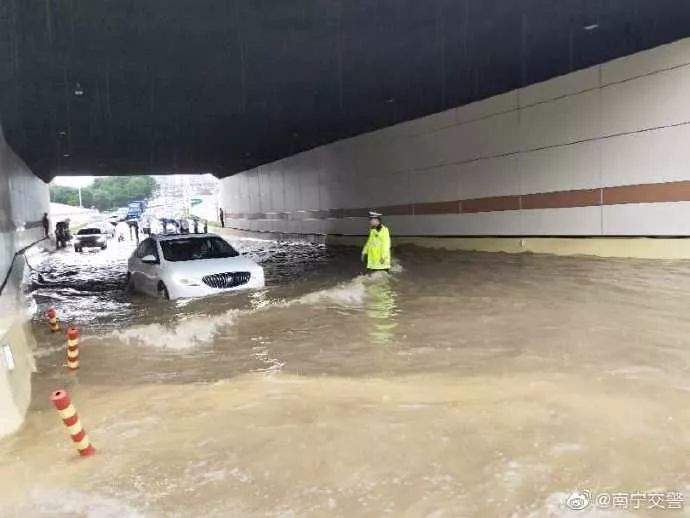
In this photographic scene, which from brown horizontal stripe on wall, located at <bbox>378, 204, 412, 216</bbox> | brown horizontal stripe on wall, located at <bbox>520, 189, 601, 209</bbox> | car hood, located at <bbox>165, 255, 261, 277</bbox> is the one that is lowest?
car hood, located at <bbox>165, 255, 261, 277</bbox>

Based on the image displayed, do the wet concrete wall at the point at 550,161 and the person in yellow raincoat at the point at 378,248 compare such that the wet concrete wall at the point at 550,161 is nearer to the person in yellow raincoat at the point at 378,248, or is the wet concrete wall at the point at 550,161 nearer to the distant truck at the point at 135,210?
the person in yellow raincoat at the point at 378,248

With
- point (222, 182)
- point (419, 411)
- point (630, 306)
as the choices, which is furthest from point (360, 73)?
point (222, 182)

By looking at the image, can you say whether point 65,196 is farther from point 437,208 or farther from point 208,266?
point 208,266

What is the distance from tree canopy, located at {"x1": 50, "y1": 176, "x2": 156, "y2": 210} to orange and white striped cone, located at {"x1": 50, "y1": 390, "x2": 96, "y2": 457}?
4328 inches

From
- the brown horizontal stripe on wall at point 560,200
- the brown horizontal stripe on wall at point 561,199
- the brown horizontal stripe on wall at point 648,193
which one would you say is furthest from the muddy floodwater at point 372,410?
the brown horizontal stripe on wall at point 561,199

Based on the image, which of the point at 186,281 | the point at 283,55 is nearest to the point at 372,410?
the point at 186,281

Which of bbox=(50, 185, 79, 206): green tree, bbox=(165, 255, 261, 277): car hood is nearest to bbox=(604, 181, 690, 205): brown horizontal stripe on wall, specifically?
bbox=(165, 255, 261, 277): car hood

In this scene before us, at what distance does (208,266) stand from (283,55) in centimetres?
467

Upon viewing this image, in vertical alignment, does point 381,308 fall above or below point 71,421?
below

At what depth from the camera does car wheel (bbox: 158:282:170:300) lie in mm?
11000

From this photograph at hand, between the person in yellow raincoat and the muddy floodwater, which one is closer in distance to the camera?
the muddy floodwater

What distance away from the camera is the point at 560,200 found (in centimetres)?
1562

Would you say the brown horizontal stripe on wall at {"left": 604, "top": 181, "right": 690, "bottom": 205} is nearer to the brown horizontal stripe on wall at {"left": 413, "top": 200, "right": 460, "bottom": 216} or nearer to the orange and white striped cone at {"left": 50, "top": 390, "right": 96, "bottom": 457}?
the brown horizontal stripe on wall at {"left": 413, "top": 200, "right": 460, "bottom": 216}

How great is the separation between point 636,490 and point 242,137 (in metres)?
22.8
